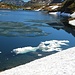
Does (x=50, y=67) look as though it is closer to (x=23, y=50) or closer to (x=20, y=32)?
(x=23, y=50)

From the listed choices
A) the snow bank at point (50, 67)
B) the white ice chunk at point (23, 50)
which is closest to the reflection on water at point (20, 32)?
the white ice chunk at point (23, 50)

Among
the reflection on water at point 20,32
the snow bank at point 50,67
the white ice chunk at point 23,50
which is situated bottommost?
the reflection on water at point 20,32

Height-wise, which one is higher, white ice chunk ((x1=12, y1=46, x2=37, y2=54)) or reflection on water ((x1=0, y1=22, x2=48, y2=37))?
white ice chunk ((x1=12, y1=46, x2=37, y2=54))

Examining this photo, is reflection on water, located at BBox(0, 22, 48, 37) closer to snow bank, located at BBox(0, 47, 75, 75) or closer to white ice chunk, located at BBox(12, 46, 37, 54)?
white ice chunk, located at BBox(12, 46, 37, 54)

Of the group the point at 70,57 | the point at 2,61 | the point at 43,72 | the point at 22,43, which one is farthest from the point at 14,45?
the point at 43,72

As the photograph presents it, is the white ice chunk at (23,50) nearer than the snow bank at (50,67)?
No

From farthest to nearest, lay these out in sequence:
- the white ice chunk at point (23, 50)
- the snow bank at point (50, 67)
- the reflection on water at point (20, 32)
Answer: the reflection on water at point (20, 32)
the white ice chunk at point (23, 50)
the snow bank at point (50, 67)

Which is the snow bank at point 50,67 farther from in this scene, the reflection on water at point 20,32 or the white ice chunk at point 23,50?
the reflection on water at point 20,32

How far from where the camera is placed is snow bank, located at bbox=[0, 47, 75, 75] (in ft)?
76.3

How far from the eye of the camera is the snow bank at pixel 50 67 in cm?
2326

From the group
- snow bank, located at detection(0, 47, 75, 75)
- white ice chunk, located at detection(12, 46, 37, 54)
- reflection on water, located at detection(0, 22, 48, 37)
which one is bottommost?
reflection on water, located at detection(0, 22, 48, 37)

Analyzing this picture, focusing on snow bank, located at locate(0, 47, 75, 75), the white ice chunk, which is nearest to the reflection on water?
the white ice chunk

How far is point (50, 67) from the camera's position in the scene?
2502cm

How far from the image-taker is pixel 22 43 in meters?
39.5
